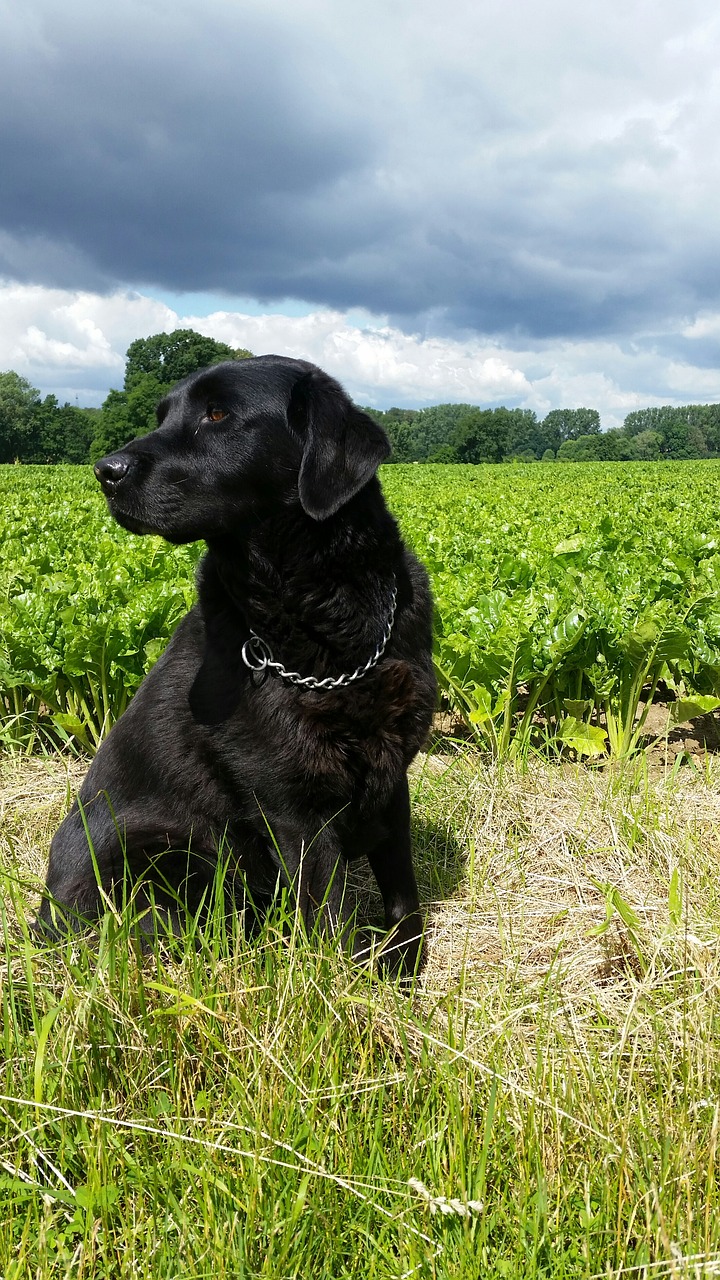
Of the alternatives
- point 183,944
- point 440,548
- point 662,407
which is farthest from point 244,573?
point 662,407

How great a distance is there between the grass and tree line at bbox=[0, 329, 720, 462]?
24710 millimetres

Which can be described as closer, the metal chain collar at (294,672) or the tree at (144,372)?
the metal chain collar at (294,672)

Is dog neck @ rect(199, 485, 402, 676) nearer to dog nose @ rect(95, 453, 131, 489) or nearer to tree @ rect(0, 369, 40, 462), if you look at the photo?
dog nose @ rect(95, 453, 131, 489)

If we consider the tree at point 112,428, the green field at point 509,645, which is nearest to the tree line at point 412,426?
the tree at point 112,428

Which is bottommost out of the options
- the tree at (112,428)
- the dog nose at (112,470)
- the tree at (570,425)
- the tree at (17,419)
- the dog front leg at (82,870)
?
the dog front leg at (82,870)

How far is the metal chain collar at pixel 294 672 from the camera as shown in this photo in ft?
7.46

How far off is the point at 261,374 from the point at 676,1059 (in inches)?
83.3

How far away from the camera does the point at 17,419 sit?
80938 mm

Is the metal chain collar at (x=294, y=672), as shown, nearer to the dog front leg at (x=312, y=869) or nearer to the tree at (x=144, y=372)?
the dog front leg at (x=312, y=869)

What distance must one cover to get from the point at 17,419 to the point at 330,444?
88855 mm

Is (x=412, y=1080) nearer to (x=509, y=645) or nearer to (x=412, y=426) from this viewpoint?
(x=509, y=645)

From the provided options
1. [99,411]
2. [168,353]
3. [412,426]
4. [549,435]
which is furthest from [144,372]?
[549,435]

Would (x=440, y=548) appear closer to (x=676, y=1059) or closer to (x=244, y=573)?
(x=244, y=573)

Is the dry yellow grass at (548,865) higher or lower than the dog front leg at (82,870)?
lower
